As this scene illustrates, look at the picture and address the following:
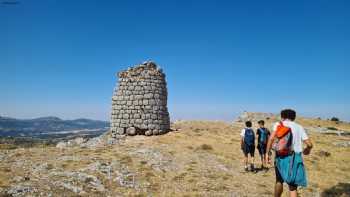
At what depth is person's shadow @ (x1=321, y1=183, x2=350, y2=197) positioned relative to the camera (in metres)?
12.9

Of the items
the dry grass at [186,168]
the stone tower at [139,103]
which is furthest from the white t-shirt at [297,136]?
the stone tower at [139,103]

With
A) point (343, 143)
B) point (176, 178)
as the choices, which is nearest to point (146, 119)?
point (176, 178)

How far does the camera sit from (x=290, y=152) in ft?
28.2

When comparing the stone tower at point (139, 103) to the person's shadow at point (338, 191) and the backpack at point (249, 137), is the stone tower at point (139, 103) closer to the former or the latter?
the backpack at point (249, 137)

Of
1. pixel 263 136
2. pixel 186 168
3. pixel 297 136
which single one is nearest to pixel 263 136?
pixel 263 136

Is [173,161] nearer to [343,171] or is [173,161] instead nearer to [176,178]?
[176,178]

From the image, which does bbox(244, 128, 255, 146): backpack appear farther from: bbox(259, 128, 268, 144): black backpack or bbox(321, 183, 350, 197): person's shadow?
bbox(321, 183, 350, 197): person's shadow

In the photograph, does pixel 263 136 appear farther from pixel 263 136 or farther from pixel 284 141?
pixel 284 141

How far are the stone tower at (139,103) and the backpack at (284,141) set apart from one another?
1468cm

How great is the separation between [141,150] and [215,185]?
6048 millimetres

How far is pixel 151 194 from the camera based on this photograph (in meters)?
11.9

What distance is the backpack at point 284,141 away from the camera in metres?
8.58

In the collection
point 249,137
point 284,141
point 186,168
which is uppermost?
point 284,141

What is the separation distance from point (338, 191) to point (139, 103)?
1391cm
